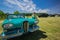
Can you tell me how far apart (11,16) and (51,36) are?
1.42m

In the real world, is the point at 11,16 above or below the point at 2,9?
below

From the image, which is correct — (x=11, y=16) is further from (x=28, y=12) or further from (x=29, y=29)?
(x=28, y=12)

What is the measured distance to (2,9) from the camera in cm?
377

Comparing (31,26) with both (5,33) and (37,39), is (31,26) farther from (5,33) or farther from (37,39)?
(5,33)

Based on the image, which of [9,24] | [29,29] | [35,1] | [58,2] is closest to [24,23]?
[29,29]

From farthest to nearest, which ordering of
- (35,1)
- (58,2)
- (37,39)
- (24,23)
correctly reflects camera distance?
(58,2) < (35,1) < (37,39) < (24,23)

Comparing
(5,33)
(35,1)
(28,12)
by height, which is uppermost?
(35,1)

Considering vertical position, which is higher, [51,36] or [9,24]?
[9,24]

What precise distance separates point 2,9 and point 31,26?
3.72 ft

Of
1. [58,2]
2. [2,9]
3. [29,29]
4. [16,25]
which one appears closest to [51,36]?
[29,29]

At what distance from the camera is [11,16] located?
3.34m

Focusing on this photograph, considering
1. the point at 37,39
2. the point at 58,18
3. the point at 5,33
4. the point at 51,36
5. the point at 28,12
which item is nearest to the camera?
the point at 5,33

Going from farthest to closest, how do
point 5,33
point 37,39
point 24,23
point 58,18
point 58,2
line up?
point 58,18 → point 58,2 → point 37,39 → point 24,23 → point 5,33

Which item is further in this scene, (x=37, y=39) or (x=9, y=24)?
(x=37, y=39)
